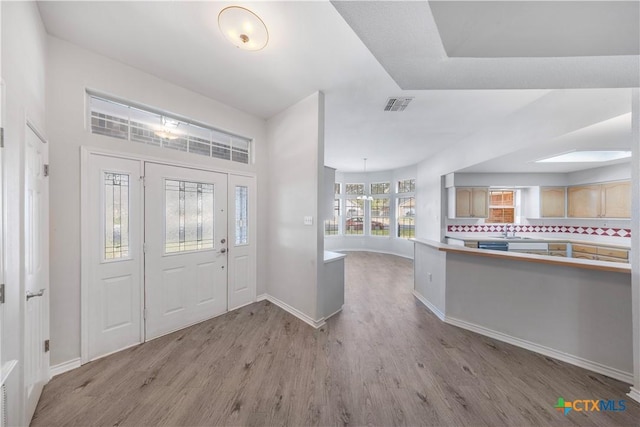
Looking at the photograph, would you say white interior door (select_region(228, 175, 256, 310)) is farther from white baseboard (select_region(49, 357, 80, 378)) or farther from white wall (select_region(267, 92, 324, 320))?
white baseboard (select_region(49, 357, 80, 378))

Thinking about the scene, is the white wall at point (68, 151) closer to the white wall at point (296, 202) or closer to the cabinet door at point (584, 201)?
the white wall at point (296, 202)

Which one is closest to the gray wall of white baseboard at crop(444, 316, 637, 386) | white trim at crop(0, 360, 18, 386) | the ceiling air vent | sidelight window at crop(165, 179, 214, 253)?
white baseboard at crop(444, 316, 637, 386)

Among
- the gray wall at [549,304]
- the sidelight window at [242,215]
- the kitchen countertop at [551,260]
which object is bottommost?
the gray wall at [549,304]

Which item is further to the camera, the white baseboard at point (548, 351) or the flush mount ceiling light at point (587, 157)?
the flush mount ceiling light at point (587, 157)

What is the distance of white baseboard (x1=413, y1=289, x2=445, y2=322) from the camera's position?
293 centimetres

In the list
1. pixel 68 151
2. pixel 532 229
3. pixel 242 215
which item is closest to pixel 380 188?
pixel 532 229

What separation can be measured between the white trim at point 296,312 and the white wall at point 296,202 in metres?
0.04

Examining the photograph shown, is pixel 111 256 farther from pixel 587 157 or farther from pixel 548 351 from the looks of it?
pixel 587 157

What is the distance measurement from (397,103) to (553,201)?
4994 millimetres

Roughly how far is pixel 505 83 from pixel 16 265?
11.8ft

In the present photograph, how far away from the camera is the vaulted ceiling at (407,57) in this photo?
47.7 inches

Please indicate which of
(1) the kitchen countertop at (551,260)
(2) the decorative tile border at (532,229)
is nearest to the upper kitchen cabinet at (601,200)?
(2) the decorative tile border at (532,229)

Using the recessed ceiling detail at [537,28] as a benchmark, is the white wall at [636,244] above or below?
below

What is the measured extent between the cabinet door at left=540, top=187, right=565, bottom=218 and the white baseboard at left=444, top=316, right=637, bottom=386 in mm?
4295
